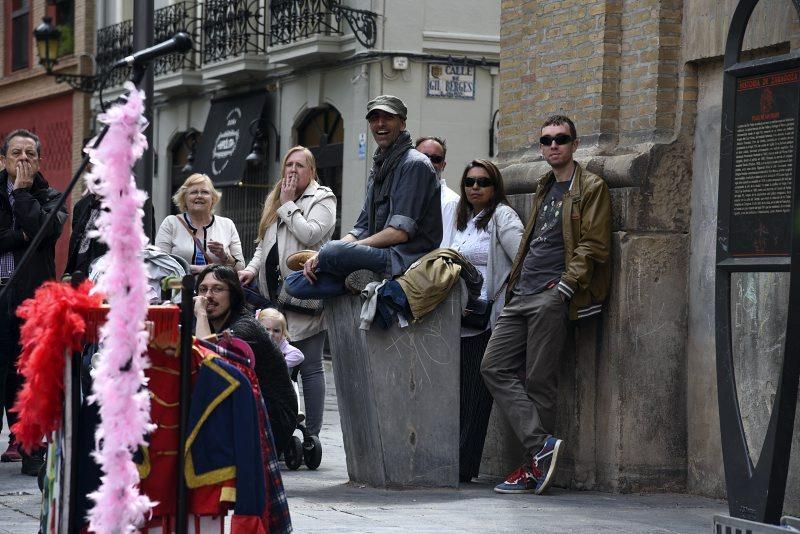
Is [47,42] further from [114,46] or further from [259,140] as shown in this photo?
[114,46]

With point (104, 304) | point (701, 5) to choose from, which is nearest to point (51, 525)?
point (104, 304)

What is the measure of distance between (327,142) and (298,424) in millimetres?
14712

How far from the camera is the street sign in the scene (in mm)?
6500

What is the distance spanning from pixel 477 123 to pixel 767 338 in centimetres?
1482

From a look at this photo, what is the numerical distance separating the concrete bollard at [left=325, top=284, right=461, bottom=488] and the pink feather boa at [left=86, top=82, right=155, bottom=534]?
4023 millimetres

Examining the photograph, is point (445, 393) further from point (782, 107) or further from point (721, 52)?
point (782, 107)

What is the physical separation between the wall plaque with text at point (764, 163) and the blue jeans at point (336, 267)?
7.83 feet

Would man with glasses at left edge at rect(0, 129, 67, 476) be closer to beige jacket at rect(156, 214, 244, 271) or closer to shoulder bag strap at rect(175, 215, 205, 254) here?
beige jacket at rect(156, 214, 244, 271)

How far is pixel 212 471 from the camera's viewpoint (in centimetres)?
522

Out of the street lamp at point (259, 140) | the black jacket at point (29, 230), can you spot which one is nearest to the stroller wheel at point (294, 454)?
the black jacket at point (29, 230)

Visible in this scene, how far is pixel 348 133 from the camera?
23406mm

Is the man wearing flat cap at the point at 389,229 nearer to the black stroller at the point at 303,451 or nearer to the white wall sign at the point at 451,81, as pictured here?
the black stroller at the point at 303,451

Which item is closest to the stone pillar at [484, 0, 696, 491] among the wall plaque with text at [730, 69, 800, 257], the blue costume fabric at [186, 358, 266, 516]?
the wall plaque with text at [730, 69, 800, 257]

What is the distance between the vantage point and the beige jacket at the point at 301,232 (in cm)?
1038
